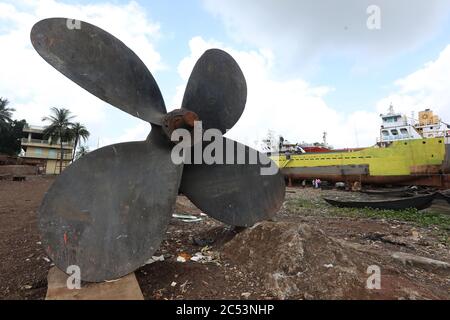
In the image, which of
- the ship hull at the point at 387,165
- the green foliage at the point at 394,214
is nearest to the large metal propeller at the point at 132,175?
the green foliage at the point at 394,214

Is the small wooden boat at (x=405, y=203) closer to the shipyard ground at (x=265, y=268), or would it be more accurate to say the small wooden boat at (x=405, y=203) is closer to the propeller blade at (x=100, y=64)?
the shipyard ground at (x=265, y=268)

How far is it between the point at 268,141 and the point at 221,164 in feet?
71.5

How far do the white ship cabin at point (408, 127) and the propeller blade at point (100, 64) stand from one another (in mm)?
19711

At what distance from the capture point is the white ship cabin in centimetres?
1884

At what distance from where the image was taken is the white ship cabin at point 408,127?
742 inches

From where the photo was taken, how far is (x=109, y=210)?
2.33 m

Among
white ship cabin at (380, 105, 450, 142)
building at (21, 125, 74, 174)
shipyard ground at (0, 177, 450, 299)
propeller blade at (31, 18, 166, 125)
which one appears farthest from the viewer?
building at (21, 125, 74, 174)

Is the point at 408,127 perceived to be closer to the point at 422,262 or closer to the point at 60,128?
the point at 422,262

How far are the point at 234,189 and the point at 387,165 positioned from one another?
43.1 feet

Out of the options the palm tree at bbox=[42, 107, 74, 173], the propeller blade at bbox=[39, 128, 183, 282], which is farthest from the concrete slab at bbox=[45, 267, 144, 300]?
the palm tree at bbox=[42, 107, 74, 173]

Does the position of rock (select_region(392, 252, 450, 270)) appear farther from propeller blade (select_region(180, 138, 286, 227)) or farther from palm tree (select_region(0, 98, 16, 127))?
palm tree (select_region(0, 98, 16, 127))

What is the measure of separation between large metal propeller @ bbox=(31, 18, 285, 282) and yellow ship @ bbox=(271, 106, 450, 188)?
12125 mm

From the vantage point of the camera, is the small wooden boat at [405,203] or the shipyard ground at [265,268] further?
the small wooden boat at [405,203]

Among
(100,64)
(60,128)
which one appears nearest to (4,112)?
(60,128)
